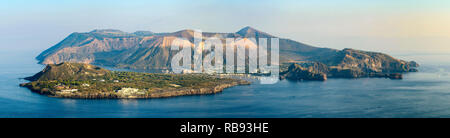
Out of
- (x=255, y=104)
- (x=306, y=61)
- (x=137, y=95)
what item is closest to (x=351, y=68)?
(x=306, y=61)

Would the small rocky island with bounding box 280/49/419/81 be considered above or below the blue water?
above

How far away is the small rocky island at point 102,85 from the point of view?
64188 millimetres

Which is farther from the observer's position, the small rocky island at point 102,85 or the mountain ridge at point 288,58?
the mountain ridge at point 288,58

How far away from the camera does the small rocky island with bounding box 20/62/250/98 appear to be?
6419cm

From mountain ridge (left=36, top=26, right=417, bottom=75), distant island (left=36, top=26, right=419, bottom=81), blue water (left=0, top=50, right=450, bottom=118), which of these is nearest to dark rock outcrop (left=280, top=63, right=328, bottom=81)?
distant island (left=36, top=26, right=419, bottom=81)

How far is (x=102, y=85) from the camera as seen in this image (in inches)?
2815

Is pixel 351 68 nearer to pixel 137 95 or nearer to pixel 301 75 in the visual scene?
pixel 301 75

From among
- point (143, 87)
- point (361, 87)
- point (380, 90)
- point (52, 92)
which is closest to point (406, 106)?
point (380, 90)

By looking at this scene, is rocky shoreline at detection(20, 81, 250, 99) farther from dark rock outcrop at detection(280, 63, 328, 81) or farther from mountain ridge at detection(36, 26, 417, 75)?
mountain ridge at detection(36, 26, 417, 75)

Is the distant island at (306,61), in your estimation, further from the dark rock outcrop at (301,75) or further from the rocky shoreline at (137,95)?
the rocky shoreline at (137,95)

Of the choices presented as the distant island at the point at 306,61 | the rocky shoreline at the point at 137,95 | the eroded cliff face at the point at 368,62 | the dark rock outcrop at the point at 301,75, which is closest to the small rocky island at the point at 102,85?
the rocky shoreline at the point at 137,95

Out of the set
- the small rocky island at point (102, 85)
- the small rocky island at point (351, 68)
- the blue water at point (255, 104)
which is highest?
the small rocky island at point (351, 68)

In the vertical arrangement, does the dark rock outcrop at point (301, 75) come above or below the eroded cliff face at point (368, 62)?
below

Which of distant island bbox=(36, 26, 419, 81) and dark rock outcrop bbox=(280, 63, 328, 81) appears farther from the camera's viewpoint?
distant island bbox=(36, 26, 419, 81)
